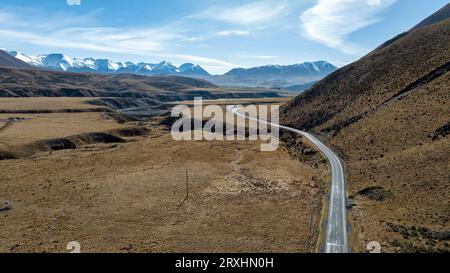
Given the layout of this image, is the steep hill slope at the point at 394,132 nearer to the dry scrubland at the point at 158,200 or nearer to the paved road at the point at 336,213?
the paved road at the point at 336,213

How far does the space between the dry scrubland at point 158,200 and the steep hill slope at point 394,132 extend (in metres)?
7.88

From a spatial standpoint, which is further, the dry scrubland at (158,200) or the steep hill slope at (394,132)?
the steep hill slope at (394,132)

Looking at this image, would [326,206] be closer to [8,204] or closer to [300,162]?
[300,162]

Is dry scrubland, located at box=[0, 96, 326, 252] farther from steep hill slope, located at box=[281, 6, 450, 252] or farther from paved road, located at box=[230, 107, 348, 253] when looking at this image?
steep hill slope, located at box=[281, 6, 450, 252]

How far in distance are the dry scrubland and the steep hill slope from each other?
25.9ft

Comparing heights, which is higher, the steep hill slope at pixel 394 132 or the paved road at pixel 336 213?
the steep hill slope at pixel 394 132

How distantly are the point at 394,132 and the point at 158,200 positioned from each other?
50.0m

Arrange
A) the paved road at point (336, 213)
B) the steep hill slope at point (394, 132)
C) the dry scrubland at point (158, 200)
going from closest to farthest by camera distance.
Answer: the paved road at point (336, 213)
the dry scrubland at point (158, 200)
the steep hill slope at point (394, 132)

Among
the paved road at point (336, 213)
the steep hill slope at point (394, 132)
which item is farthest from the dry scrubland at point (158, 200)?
the steep hill slope at point (394, 132)

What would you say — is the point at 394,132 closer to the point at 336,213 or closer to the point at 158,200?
the point at 336,213

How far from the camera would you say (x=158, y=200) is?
49844 millimetres

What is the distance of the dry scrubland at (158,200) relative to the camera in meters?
37.2

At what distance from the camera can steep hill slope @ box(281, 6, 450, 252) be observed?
39.7 m

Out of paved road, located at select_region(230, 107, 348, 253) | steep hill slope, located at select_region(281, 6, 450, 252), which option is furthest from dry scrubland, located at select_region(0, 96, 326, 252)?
steep hill slope, located at select_region(281, 6, 450, 252)
